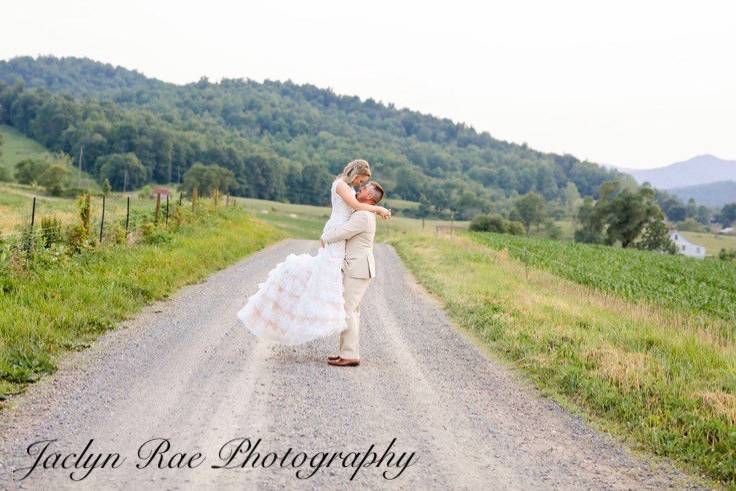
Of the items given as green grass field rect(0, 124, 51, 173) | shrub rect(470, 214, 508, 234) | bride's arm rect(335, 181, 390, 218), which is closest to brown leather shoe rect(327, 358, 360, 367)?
bride's arm rect(335, 181, 390, 218)

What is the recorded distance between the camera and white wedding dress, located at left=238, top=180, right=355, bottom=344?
8.28m

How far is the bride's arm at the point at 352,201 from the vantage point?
823cm

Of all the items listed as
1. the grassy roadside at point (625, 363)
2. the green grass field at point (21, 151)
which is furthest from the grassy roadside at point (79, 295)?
the green grass field at point (21, 151)

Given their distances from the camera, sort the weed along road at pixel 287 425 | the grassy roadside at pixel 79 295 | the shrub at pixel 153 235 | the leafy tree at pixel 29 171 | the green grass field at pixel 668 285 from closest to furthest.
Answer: the weed along road at pixel 287 425 < the grassy roadside at pixel 79 295 < the green grass field at pixel 668 285 < the shrub at pixel 153 235 < the leafy tree at pixel 29 171

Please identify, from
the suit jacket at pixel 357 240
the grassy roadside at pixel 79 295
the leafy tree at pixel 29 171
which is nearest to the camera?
the grassy roadside at pixel 79 295

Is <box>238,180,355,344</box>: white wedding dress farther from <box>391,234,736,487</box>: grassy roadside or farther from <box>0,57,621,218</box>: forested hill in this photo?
<box>0,57,621,218</box>: forested hill

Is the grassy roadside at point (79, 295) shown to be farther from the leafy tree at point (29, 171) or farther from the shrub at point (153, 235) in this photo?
the leafy tree at point (29, 171)

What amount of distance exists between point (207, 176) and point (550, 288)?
85031 millimetres

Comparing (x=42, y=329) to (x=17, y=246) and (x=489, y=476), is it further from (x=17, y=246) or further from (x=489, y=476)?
(x=489, y=476)

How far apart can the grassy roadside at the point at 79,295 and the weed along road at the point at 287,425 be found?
0.33 m

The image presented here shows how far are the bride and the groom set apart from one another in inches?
3.8

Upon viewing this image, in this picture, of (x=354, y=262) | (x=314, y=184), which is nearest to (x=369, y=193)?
(x=354, y=262)

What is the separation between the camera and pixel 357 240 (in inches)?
336

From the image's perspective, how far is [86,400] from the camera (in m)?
6.41
